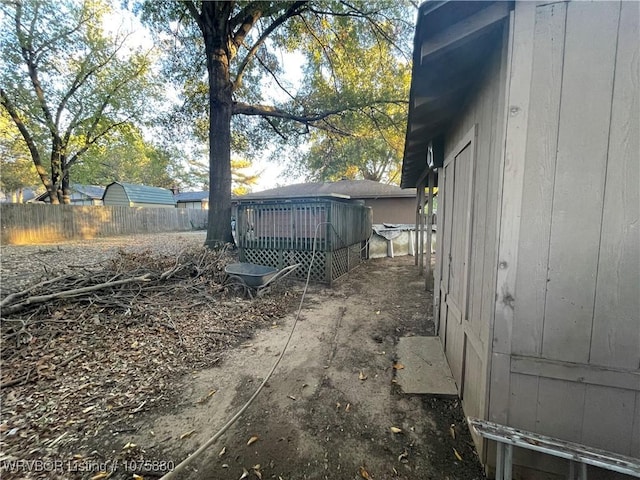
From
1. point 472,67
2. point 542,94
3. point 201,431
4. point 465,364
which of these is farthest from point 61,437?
point 472,67

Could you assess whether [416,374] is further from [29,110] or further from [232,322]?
[29,110]

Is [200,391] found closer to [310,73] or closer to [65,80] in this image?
[310,73]

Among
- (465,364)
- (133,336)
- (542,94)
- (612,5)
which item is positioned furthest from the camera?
(133,336)

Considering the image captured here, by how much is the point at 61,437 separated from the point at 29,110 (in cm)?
1563

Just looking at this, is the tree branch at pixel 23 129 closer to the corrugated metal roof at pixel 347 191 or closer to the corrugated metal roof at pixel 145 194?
the corrugated metal roof at pixel 347 191

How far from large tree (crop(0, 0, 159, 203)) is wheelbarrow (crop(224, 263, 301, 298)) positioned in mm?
13119

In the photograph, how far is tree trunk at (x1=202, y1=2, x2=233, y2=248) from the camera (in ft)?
23.9

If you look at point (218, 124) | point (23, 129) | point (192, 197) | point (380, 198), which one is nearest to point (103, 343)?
point (218, 124)

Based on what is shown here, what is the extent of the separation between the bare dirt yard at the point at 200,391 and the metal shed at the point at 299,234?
2024 millimetres

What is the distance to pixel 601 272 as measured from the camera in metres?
1.44

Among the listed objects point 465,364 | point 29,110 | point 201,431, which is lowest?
point 201,431

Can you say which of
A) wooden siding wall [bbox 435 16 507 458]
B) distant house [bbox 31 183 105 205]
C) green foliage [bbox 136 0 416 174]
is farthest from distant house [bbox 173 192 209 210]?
wooden siding wall [bbox 435 16 507 458]

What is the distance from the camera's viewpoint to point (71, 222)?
1251cm

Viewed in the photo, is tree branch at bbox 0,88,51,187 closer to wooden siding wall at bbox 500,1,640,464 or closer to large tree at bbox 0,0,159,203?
large tree at bbox 0,0,159,203
